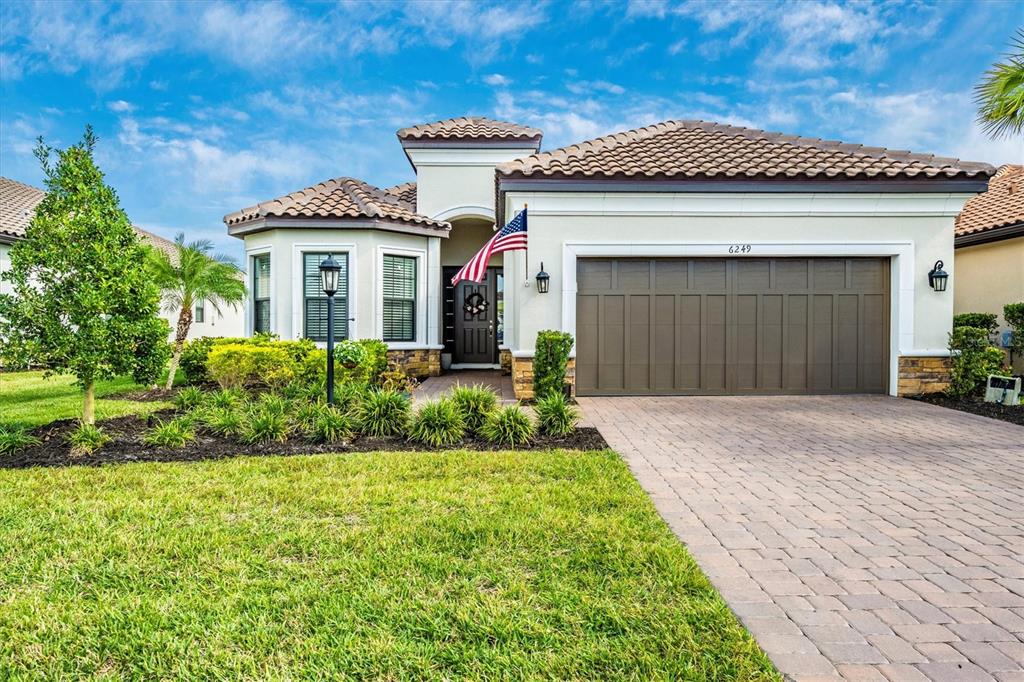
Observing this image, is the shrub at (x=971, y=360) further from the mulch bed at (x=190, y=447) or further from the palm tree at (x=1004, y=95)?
the mulch bed at (x=190, y=447)

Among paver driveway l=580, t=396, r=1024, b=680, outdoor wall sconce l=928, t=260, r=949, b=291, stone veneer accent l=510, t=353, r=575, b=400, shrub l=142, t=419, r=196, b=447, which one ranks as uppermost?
outdoor wall sconce l=928, t=260, r=949, b=291

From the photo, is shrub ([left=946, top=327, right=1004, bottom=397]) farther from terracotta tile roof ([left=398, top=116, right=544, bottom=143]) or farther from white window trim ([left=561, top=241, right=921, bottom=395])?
terracotta tile roof ([left=398, top=116, right=544, bottom=143])

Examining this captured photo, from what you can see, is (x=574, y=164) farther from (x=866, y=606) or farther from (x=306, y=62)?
(x=306, y=62)

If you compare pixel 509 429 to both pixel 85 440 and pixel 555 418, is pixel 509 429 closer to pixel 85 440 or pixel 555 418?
pixel 555 418

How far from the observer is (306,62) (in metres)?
15.1

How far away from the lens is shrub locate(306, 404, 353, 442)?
633 cm

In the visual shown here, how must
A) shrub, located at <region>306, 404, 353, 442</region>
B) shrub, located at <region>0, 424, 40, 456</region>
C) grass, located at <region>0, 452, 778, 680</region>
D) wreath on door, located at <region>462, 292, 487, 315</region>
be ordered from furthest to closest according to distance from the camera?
wreath on door, located at <region>462, 292, 487, 315</region>, shrub, located at <region>306, 404, 353, 442</region>, shrub, located at <region>0, 424, 40, 456</region>, grass, located at <region>0, 452, 778, 680</region>

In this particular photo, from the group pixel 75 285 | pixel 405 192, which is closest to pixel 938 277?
pixel 405 192

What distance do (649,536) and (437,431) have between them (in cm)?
328

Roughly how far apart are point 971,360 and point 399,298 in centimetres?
1158

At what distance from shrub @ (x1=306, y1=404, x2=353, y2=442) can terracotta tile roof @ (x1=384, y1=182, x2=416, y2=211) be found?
379 inches

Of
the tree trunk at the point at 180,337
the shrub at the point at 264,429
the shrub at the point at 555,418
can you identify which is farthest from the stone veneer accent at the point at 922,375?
the tree trunk at the point at 180,337

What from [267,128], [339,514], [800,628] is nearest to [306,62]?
[267,128]

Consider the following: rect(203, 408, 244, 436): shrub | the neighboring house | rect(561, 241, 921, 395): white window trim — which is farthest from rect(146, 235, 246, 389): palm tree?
rect(561, 241, 921, 395): white window trim
